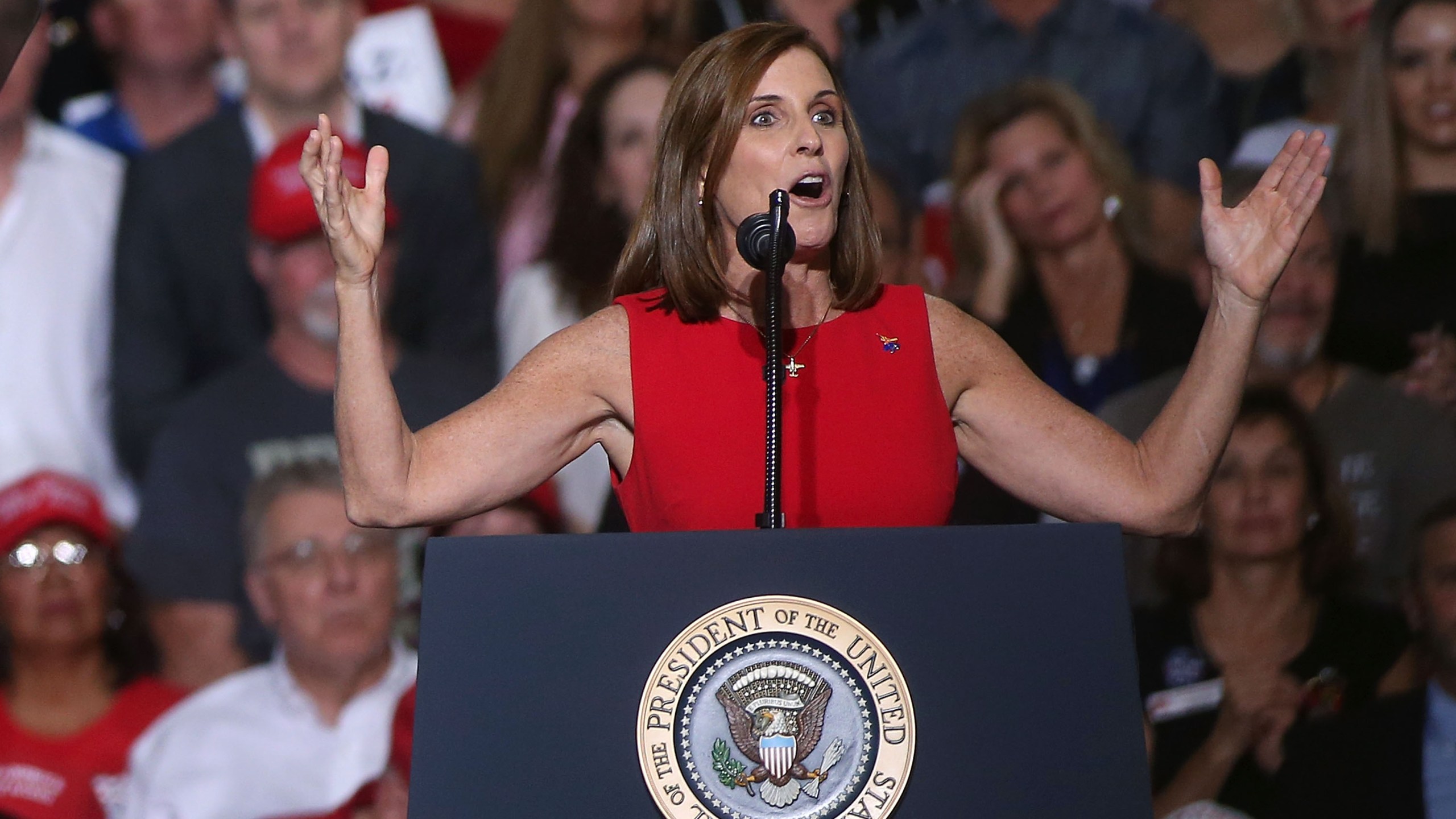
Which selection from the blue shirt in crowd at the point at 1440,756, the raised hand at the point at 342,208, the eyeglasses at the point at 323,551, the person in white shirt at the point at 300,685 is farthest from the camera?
the eyeglasses at the point at 323,551

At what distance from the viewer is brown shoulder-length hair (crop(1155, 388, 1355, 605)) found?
3.93 meters

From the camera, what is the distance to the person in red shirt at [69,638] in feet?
12.6

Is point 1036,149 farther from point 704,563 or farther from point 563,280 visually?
point 704,563

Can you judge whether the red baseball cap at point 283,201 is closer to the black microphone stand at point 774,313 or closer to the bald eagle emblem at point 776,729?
the black microphone stand at point 774,313

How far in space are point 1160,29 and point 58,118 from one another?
314cm

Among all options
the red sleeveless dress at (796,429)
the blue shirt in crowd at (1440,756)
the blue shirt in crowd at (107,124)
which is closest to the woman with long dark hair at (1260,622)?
the blue shirt in crowd at (1440,756)

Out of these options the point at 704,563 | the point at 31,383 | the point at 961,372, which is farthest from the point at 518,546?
the point at 31,383

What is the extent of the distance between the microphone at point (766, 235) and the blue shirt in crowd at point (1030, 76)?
2709 millimetres

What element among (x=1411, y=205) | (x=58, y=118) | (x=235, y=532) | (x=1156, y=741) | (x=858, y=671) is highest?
(x=58, y=118)

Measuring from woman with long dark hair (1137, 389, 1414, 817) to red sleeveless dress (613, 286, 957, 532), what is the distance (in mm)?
2343

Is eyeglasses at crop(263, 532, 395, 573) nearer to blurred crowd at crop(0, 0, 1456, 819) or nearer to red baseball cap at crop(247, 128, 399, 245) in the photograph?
blurred crowd at crop(0, 0, 1456, 819)

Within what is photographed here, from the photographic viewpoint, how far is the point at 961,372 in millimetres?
Result: 1772

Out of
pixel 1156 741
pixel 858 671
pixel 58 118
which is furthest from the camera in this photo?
pixel 58 118

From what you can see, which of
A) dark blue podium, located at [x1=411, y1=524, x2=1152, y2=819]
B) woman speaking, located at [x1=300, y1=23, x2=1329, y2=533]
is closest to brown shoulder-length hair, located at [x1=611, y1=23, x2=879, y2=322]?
woman speaking, located at [x1=300, y1=23, x2=1329, y2=533]
